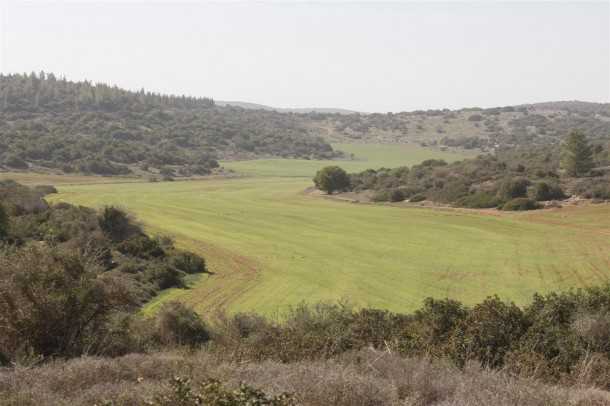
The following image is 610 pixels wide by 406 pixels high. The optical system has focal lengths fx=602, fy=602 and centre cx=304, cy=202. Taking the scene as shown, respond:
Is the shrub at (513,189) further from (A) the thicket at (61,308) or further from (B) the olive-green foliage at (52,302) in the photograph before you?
(B) the olive-green foliage at (52,302)

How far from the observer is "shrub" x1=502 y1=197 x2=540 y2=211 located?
5566cm

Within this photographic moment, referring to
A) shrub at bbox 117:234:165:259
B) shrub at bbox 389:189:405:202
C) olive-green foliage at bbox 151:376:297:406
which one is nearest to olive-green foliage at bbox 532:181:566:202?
shrub at bbox 389:189:405:202

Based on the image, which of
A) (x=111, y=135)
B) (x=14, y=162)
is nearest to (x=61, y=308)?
(x=14, y=162)

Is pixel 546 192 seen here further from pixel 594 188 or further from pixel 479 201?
pixel 479 201

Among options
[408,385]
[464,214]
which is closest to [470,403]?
[408,385]

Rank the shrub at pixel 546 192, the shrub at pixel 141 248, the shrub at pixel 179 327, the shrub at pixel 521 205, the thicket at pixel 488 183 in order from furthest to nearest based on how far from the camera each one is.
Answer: the thicket at pixel 488 183 → the shrub at pixel 546 192 → the shrub at pixel 521 205 → the shrub at pixel 141 248 → the shrub at pixel 179 327

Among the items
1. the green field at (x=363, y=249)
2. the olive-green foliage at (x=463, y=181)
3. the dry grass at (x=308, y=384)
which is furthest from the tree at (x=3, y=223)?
the olive-green foliage at (x=463, y=181)

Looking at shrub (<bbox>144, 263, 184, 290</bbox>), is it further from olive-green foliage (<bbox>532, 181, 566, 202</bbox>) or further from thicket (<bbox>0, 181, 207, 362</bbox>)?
olive-green foliage (<bbox>532, 181, 566, 202</bbox>)

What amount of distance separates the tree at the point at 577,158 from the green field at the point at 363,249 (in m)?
15.9

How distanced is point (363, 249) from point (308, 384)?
3276cm

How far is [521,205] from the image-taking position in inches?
2199

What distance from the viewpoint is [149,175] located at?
97.2 m

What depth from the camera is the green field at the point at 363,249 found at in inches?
1136

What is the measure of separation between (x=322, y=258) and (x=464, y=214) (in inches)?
913
